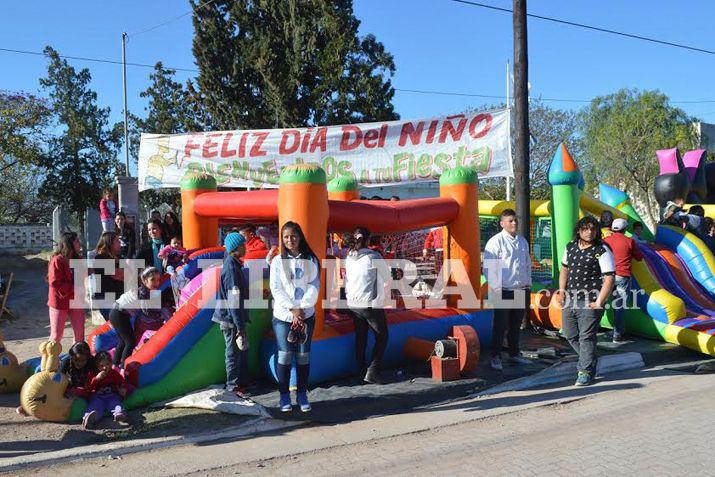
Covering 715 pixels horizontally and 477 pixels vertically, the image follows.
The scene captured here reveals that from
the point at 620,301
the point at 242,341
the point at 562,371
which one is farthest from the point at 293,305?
the point at 620,301

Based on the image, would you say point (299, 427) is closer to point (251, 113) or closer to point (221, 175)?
point (221, 175)

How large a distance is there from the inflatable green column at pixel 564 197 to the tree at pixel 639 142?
25484 millimetres

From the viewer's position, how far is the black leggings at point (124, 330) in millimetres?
6762

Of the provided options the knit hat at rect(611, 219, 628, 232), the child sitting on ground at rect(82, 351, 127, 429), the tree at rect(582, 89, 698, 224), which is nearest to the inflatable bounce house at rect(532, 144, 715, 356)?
the knit hat at rect(611, 219, 628, 232)

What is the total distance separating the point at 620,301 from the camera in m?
8.77

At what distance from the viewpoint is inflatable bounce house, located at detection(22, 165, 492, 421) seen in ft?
19.9

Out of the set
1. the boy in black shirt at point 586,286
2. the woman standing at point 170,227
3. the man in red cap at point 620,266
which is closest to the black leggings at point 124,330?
the woman standing at point 170,227

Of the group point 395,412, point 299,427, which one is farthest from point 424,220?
point 299,427

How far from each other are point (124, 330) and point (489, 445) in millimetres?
3950

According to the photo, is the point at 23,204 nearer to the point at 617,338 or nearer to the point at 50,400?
the point at 50,400

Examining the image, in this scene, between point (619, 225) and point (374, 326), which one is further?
point (619, 225)

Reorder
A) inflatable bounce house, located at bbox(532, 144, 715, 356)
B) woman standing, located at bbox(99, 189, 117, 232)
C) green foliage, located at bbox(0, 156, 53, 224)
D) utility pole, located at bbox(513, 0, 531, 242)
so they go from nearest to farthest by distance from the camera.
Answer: inflatable bounce house, located at bbox(532, 144, 715, 356) < utility pole, located at bbox(513, 0, 531, 242) < woman standing, located at bbox(99, 189, 117, 232) < green foliage, located at bbox(0, 156, 53, 224)

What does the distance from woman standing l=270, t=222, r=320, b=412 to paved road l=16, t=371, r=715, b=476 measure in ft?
1.53

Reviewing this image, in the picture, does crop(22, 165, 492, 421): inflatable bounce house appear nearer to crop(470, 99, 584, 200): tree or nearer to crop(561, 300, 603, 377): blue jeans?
crop(561, 300, 603, 377): blue jeans
